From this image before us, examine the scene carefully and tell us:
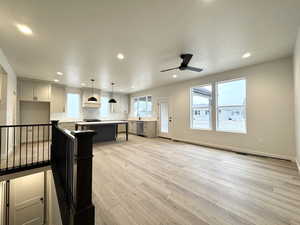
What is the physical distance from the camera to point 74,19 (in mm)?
2146

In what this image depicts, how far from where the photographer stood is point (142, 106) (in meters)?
8.87

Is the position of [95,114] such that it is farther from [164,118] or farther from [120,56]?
[120,56]

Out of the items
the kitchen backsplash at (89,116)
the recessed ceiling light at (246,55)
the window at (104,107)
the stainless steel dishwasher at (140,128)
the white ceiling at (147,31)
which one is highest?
the recessed ceiling light at (246,55)

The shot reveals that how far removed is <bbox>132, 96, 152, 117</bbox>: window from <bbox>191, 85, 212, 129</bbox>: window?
2993 millimetres

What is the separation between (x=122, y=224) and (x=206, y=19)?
315cm

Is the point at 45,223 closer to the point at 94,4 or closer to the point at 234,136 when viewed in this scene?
the point at 94,4

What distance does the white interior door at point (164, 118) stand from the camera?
23.4 feet

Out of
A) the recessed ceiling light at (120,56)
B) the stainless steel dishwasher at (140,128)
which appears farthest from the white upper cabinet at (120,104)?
the recessed ceiling light at (120,56)

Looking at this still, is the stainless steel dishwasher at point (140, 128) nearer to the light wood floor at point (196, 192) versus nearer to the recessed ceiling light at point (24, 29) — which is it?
the light wood floor at point (196, 192)

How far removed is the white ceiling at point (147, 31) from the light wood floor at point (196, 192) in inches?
111

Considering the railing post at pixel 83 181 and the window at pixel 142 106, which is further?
the window at pixel 142 106

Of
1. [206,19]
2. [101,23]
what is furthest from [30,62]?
[206,19]

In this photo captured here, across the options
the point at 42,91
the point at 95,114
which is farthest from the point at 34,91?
the point at 95,114

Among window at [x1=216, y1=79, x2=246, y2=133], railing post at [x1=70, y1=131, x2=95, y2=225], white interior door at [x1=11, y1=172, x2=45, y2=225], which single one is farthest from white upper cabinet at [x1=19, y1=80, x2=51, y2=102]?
window at [x1=216, y1=79, x2=246, y2=133]
